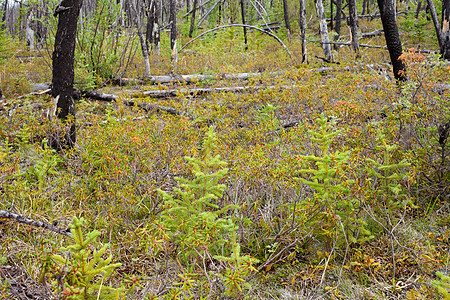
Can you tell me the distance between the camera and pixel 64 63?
5043 mm

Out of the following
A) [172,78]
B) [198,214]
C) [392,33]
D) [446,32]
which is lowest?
Result: [198,214]

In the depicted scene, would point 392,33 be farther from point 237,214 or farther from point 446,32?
point 237,214

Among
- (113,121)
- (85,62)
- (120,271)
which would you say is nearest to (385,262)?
(120,271)

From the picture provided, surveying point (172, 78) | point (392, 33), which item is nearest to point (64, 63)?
point (172, 78)

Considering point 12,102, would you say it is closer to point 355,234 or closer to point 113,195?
point 113,195

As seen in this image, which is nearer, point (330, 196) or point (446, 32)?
point (330, 196)

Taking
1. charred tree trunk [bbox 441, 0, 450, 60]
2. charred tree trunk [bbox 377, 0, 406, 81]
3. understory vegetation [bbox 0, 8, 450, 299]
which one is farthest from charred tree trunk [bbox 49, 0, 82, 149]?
charred tree trunk [bbox 441, 0, 450, 60]

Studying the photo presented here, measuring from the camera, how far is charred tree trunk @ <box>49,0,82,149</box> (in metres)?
4.95

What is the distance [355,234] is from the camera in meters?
2.85

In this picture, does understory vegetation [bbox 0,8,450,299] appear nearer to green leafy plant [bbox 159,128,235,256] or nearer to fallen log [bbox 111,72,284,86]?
green leafy plant [bbox 159,128,235,256]

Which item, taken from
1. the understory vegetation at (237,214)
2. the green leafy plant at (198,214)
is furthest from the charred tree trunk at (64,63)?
the green leafy plant at (198,214)

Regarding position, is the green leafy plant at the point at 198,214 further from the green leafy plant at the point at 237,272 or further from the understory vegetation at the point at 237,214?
the green leafy plant at the point at 237,272

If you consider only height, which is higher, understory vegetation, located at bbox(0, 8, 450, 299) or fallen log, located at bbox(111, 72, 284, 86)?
fallen log, located at bbox(111, 72, 284, 86)

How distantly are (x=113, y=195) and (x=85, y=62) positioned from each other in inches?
254
